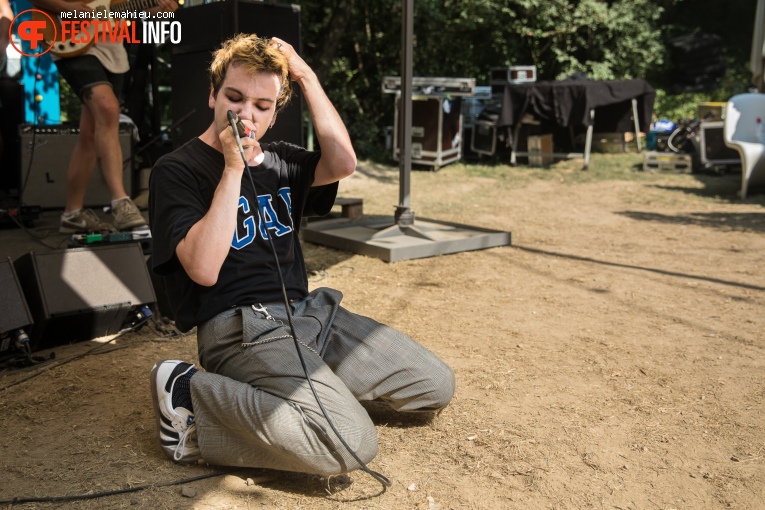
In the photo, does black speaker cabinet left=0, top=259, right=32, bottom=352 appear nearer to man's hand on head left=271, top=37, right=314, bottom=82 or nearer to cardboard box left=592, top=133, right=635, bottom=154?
man's hand on head left=271, top=37, right=314, bottom=82

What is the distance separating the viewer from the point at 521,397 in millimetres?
2980

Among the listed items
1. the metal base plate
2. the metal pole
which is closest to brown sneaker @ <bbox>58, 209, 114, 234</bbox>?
the metal base plate

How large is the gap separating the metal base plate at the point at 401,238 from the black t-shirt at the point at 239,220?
257 centimetres

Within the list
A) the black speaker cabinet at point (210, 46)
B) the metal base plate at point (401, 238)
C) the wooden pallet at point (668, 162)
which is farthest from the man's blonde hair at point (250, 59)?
the wooden pallet at point (668, 162)

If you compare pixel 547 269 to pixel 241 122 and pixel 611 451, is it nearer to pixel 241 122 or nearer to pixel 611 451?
pixel 611 451

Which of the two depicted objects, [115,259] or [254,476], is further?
[115,259]

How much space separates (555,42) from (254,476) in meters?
12.7

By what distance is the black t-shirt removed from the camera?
2.31 meters

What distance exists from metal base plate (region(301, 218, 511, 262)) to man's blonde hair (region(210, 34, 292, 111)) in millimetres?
2804

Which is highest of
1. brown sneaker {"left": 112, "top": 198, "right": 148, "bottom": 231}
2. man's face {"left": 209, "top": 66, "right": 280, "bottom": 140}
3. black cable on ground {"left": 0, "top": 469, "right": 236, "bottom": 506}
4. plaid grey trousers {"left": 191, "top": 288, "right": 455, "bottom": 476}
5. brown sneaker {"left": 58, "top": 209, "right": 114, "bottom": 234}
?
man's face {"left": 209, "top": 66, "right": 280, "bottom": 140}

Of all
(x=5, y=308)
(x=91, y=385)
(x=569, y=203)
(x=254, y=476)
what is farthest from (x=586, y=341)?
(x=569, y=203)

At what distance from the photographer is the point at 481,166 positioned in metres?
10.8

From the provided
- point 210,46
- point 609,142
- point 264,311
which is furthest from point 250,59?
point 609,142

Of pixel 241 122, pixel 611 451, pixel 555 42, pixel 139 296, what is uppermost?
pixel 555 42
